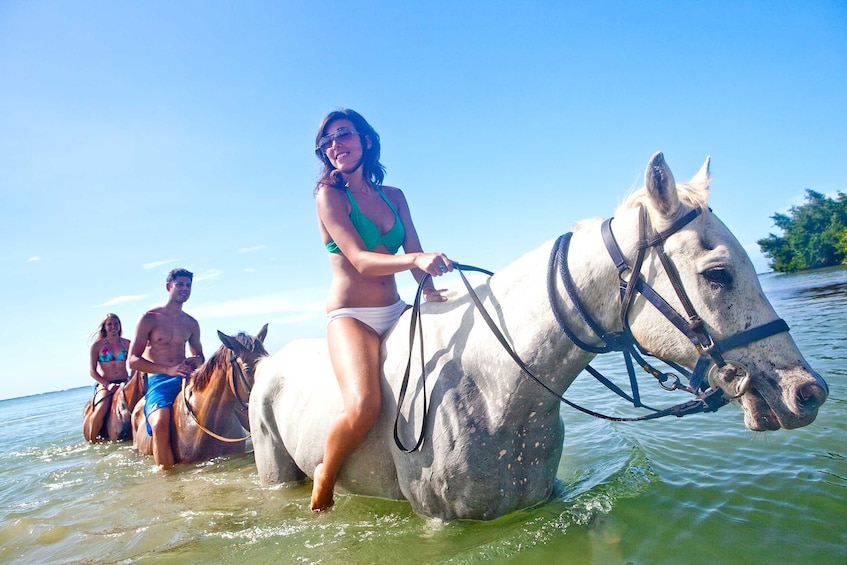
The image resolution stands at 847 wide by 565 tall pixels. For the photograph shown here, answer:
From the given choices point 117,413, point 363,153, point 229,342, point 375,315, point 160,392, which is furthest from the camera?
point 117,413

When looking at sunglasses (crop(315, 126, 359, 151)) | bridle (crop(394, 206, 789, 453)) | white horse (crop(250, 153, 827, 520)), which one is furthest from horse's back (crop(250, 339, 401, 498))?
sunglasses (crop(315, 126, 359, 151))

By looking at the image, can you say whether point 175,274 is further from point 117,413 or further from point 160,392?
point 117,413

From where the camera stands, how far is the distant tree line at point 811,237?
38938mm

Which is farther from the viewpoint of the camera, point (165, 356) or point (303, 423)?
point (165, 356)

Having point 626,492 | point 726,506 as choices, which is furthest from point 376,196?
point 726,506

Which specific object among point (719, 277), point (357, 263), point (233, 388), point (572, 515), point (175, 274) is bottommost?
point (572, 515)

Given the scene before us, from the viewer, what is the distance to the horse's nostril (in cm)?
175

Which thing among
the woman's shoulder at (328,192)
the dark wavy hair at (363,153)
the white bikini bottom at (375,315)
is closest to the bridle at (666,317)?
the white bikini bottom at (375,315)

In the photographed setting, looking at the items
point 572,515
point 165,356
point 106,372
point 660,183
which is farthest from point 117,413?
point 660,183

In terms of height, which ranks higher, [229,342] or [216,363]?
[229,342]

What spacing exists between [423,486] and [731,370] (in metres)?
1.64

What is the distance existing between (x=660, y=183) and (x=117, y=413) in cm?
992

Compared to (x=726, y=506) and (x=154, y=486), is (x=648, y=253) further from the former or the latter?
(x=154, y=486)

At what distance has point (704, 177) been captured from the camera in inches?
90.0
